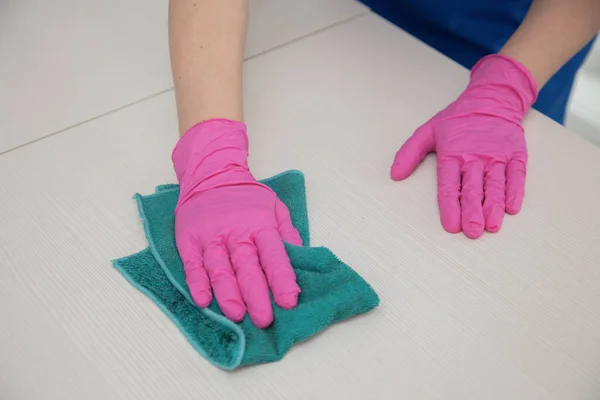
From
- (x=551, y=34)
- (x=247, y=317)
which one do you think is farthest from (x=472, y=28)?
(x=247, y=317)

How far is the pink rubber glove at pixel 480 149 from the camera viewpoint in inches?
36.9

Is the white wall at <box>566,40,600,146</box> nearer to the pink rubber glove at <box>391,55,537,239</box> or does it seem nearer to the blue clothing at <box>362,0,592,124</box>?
the blue clothing at <box>362,0,592,124</box>

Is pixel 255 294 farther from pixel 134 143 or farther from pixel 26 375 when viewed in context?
pixel 134 143

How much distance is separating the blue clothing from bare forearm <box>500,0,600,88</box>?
0.33 feet

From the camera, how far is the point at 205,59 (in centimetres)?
100

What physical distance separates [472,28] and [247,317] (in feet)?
2.62

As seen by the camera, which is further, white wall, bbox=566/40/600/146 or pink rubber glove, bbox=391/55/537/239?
white wall, bbox=566/40/600/146

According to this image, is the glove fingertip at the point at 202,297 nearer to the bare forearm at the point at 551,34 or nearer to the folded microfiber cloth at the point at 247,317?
the folded microfiber cloth at the point at 247,317

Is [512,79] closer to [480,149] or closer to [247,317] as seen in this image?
[480,149]

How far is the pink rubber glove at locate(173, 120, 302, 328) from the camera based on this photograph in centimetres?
78

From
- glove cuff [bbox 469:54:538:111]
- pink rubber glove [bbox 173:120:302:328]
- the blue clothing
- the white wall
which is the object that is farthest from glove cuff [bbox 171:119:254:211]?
the white wall

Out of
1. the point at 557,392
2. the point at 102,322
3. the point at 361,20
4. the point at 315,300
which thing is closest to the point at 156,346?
the point at 102,322

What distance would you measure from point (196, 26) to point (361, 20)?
0.46 m

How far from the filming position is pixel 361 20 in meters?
1.35
